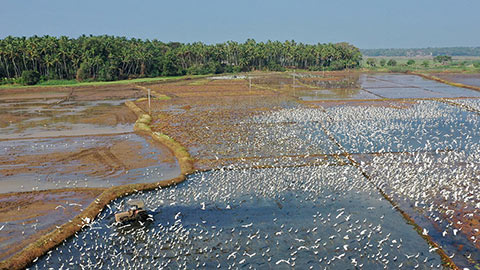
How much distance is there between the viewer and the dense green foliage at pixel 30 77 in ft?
205

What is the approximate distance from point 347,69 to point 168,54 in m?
48.9

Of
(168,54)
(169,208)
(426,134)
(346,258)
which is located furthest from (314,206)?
(168,54)

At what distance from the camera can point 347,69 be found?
101 metres

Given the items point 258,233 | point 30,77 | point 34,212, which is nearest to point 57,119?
point 34,212

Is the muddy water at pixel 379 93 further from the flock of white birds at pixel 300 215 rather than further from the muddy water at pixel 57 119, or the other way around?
the muddy water at pixel 57 119

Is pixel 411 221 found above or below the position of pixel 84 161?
below

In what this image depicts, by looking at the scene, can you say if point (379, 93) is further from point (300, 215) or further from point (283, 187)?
point (300, 215)

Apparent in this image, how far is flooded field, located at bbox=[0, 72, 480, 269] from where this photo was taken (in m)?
13.5

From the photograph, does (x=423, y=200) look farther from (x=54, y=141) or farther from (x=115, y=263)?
(x=54, y=141)

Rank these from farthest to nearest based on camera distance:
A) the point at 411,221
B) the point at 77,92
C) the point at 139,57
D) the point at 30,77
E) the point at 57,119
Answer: the point at 139,57 < the point at 30,77 < the point at 77,92 < the point at 57,119 < the point at 411,221

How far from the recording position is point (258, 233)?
48.4 ft

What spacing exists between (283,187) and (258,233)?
4610mm

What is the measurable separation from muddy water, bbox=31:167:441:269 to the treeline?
5863 centimetres

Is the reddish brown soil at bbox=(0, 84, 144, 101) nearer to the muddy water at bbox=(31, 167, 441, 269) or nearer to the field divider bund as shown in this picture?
the field divider bund
